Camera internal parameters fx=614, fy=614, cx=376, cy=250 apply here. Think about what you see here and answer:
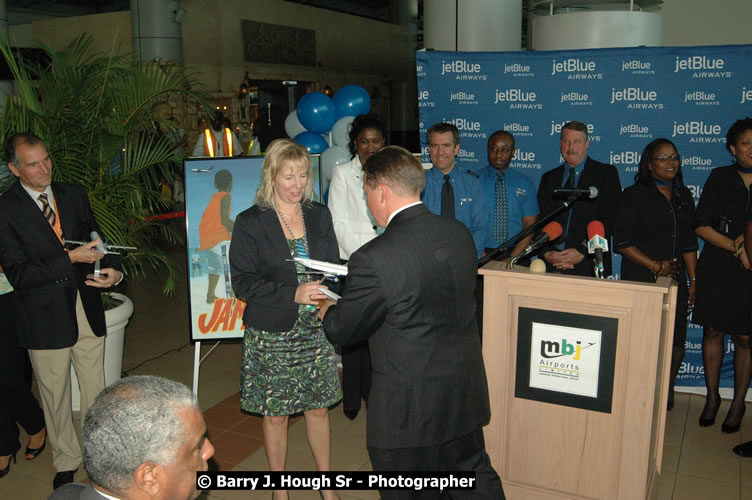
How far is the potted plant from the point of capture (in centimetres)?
385

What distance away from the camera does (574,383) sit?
2.66 meters

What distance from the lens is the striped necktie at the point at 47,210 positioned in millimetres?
3127

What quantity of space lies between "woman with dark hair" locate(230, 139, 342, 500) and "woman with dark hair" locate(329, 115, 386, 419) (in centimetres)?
99

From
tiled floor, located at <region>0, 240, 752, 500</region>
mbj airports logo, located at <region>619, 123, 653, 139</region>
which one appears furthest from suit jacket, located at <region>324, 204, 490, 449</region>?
mbj airports logo, located at <region>619, 123, 653, 139</region>

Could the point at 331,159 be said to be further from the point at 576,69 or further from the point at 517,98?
the point at 576,69

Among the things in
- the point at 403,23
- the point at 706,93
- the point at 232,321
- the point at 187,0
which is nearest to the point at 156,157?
the point at 232,321

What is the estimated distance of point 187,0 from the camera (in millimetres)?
13133

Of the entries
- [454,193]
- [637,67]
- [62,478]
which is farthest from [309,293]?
[637,67]

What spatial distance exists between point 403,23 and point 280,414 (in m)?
18.5

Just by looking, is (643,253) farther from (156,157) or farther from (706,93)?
(156,157)

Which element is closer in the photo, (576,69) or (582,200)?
(582,200)

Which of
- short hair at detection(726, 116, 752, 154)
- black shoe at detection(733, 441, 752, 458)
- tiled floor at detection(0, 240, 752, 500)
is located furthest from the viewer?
short hair at detection(726, 116, 752, 154)

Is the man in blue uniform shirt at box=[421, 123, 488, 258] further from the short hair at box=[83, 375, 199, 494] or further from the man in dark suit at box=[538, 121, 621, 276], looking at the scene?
the short hair at box=[83, 375, 199, 494]

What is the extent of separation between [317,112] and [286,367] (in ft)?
10.4
